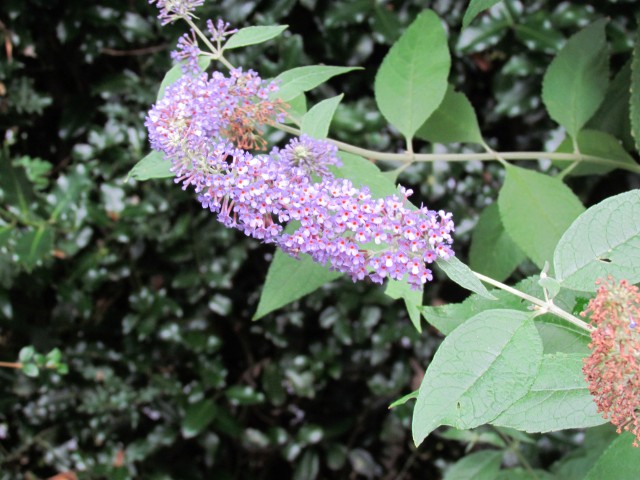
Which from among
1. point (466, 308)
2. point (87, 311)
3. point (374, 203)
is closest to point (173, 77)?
point (374, 203)

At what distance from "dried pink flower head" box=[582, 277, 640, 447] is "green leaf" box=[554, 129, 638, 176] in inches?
31.5

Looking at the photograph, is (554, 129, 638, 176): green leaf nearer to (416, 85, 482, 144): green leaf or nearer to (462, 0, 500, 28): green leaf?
(416, 85, 482, 144): green leaf

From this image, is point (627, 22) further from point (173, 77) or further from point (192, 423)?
point (192, 423)

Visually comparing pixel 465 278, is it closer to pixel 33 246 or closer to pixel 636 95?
pixel 636 95

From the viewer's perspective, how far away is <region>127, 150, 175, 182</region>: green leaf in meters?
1.10

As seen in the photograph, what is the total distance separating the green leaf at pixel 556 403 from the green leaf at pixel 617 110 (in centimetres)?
82

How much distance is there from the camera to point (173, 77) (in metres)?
1.17

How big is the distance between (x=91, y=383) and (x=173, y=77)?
1.13 m

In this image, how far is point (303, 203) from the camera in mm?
930

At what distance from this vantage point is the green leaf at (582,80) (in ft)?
4.96

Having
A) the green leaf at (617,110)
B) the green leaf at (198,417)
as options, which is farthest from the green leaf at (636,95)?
the green leaf at (198,417)

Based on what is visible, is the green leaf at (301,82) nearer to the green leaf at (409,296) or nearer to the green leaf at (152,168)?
the green leaf at (152,168)

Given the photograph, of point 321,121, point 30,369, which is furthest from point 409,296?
point 30,369

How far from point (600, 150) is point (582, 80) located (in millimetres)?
146
